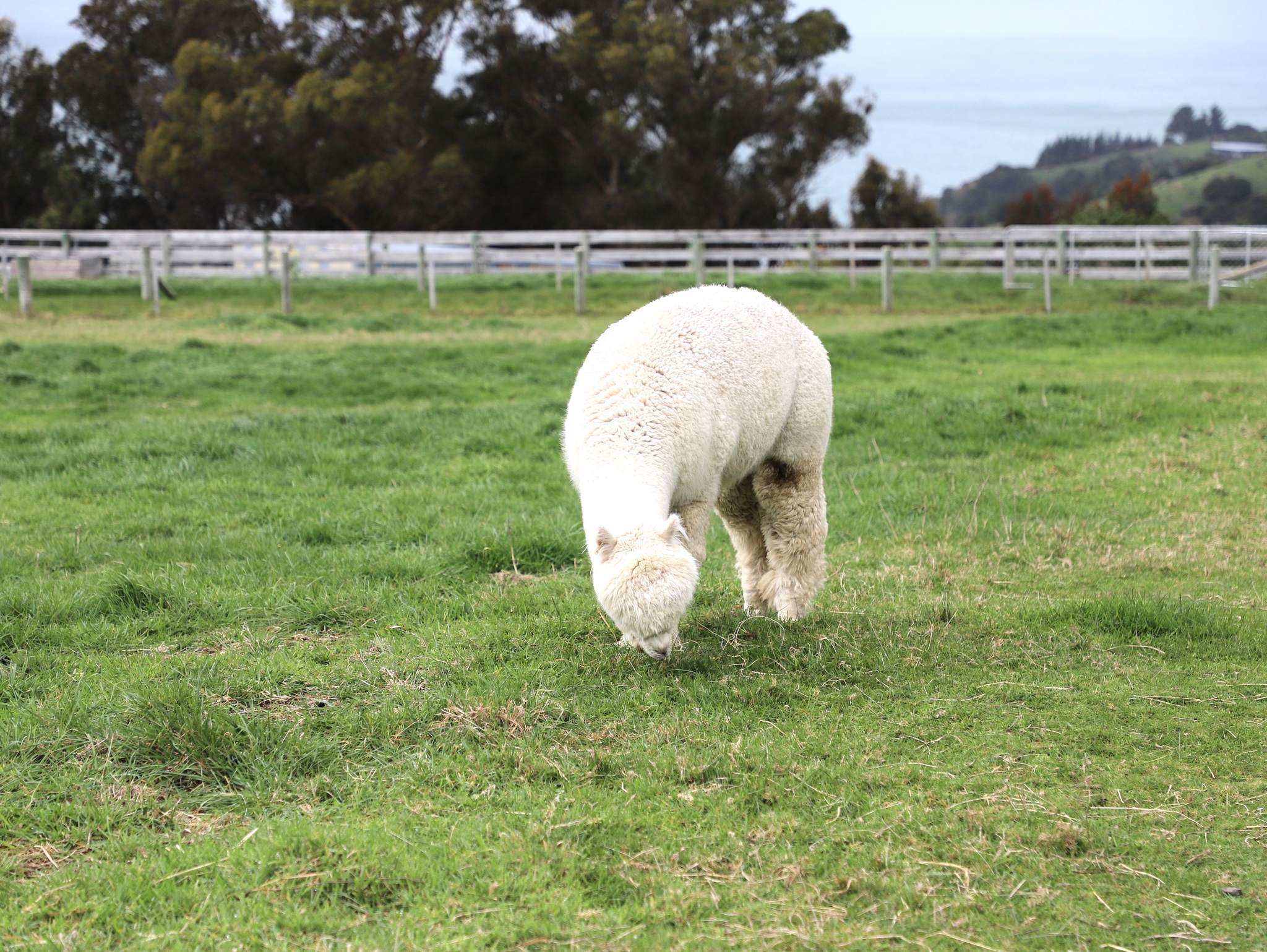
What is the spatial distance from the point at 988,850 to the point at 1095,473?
6156mm

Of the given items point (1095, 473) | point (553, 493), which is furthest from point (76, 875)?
point (1095, 473)

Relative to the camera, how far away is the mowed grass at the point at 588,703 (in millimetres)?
3396

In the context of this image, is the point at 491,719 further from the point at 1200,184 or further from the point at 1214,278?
the point at 1200,184

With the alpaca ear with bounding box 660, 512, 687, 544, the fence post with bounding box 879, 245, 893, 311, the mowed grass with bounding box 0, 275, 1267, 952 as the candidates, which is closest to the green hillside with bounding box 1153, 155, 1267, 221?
the fence post with bounding box 879, 245, 893, 311

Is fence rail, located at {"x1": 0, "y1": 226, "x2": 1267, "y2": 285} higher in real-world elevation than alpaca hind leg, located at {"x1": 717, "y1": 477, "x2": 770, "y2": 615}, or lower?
higher

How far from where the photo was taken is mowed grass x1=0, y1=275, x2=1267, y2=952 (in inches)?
134

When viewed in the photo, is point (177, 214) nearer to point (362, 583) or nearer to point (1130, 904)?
point (362, 583)

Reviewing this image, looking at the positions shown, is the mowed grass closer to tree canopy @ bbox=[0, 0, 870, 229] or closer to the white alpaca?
the white alpaca

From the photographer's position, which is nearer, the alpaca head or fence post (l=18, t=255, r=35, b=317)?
the alpaca head

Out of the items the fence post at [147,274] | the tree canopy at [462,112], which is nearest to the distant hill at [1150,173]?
the tree canopy at [462,112]

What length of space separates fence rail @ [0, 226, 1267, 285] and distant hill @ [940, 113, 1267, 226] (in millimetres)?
13690

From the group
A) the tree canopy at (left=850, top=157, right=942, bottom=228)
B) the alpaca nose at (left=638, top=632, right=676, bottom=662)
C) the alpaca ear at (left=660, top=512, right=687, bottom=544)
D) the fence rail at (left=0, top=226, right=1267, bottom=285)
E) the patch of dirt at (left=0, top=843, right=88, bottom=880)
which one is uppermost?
the tree canopy at (left=850, top=157, right=942, bottom=228)

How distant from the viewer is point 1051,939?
3.24m


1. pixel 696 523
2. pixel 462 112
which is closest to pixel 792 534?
pixel 696 523
